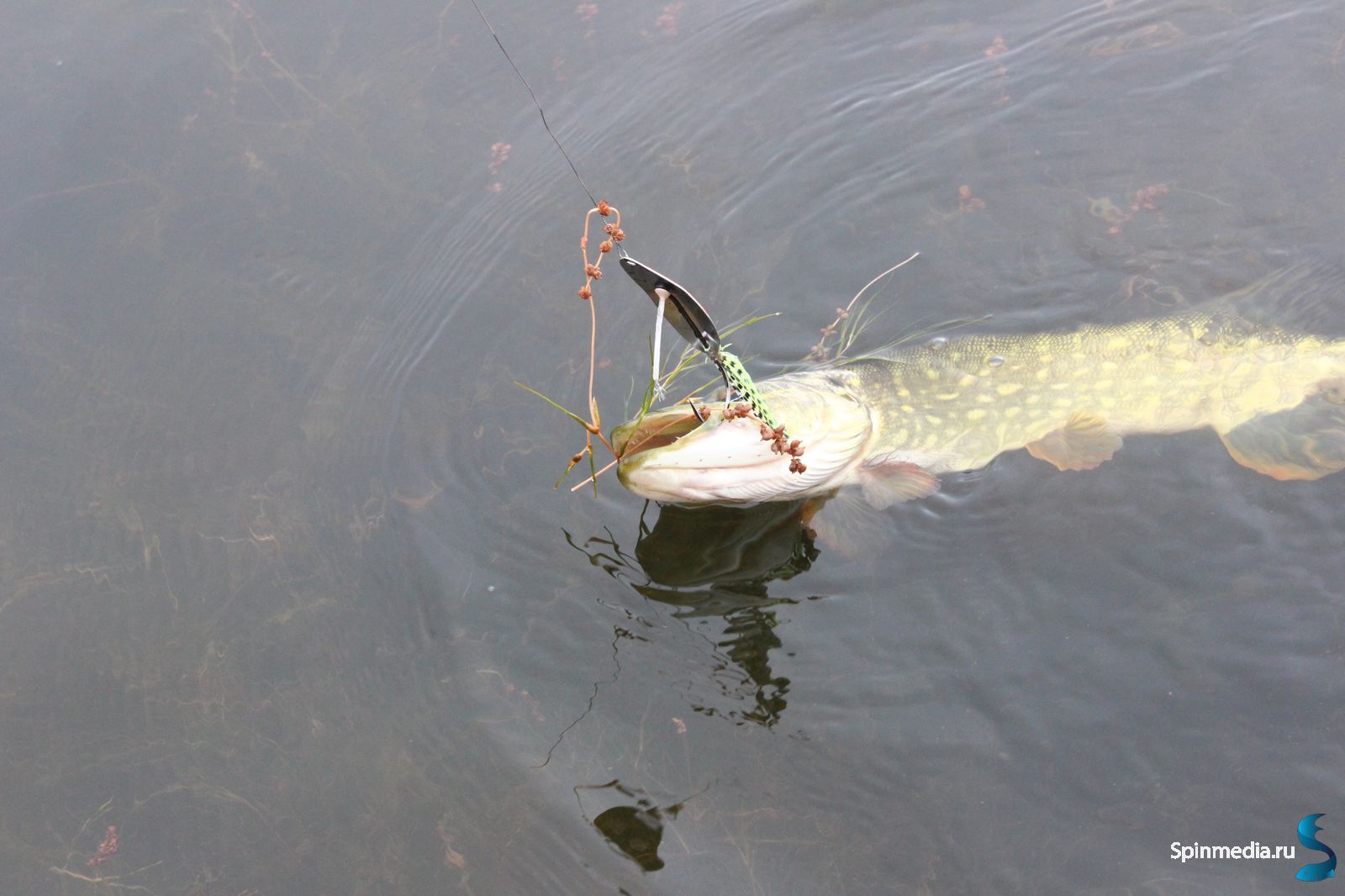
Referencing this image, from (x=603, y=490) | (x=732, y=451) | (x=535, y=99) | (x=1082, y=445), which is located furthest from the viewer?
(x=535, y=99)

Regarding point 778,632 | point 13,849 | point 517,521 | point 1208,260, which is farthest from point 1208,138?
point 13,849

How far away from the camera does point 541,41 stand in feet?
19.6

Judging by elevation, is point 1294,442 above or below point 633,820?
below

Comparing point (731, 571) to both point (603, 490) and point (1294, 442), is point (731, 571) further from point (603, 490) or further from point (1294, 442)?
point (1294, 442)

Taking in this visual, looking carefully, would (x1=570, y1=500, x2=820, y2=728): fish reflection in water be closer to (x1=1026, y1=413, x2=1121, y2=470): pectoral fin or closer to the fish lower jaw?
the fish lower jaw

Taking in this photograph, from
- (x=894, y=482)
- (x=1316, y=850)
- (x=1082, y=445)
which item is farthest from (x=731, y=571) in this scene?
(x=1316, y=850)

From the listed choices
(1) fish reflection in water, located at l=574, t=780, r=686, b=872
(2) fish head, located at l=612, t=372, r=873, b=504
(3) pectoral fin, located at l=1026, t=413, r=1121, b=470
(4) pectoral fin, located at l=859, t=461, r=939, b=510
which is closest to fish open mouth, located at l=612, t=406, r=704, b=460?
(2) fish head, located at l=612, t=372, r=873, b=504

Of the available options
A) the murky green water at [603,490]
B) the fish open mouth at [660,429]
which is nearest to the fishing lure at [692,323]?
the fish open mouth at [660,429]

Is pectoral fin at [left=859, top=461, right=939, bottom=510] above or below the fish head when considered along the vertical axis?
below

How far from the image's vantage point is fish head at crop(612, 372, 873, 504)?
366 cm

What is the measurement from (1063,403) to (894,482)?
81 cm

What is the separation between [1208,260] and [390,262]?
4064 mm

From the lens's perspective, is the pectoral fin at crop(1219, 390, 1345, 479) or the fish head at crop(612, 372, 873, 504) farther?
the pectoral fin at crop(1219, 390, 1345, 479)

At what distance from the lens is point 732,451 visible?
12.1ft
